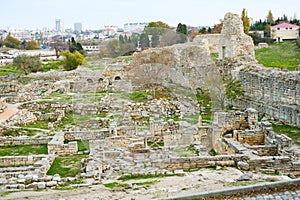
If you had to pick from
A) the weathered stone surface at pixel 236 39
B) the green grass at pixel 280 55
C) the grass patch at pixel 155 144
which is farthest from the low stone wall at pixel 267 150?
the green grass at pixel 280 55

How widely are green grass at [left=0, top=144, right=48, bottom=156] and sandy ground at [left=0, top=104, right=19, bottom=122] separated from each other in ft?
18.7

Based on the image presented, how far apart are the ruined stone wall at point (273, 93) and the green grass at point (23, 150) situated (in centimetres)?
942

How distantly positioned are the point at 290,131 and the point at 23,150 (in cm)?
937

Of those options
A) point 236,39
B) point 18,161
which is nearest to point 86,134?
point 18,161

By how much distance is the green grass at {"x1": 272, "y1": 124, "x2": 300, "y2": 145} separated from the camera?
13.8m

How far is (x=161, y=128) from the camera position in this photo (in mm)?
14547

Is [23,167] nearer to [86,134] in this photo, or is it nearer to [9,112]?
[86,134]

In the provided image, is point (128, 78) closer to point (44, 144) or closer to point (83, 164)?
point (44, 144)

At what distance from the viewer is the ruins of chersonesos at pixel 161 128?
9.07 metres

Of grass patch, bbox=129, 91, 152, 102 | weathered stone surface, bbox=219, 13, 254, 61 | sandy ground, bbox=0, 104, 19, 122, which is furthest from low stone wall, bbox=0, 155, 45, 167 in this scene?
weathered stone surface, bbox=219, 13, 254, 61

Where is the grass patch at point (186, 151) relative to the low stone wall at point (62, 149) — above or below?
above

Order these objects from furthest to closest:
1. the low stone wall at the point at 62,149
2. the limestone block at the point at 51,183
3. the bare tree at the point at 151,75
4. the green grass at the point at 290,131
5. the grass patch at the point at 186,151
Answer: the bare tree at the point at 151,75
the green grass at the point at 290,131
the low stone wall at the point at 62,149
the grass patch at the point at 186,151
the limestone block at the point at 51,183

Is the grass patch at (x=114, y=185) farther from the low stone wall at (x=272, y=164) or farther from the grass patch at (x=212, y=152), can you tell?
the grass patch at (x=212, y=152)

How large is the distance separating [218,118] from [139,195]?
274 inches
